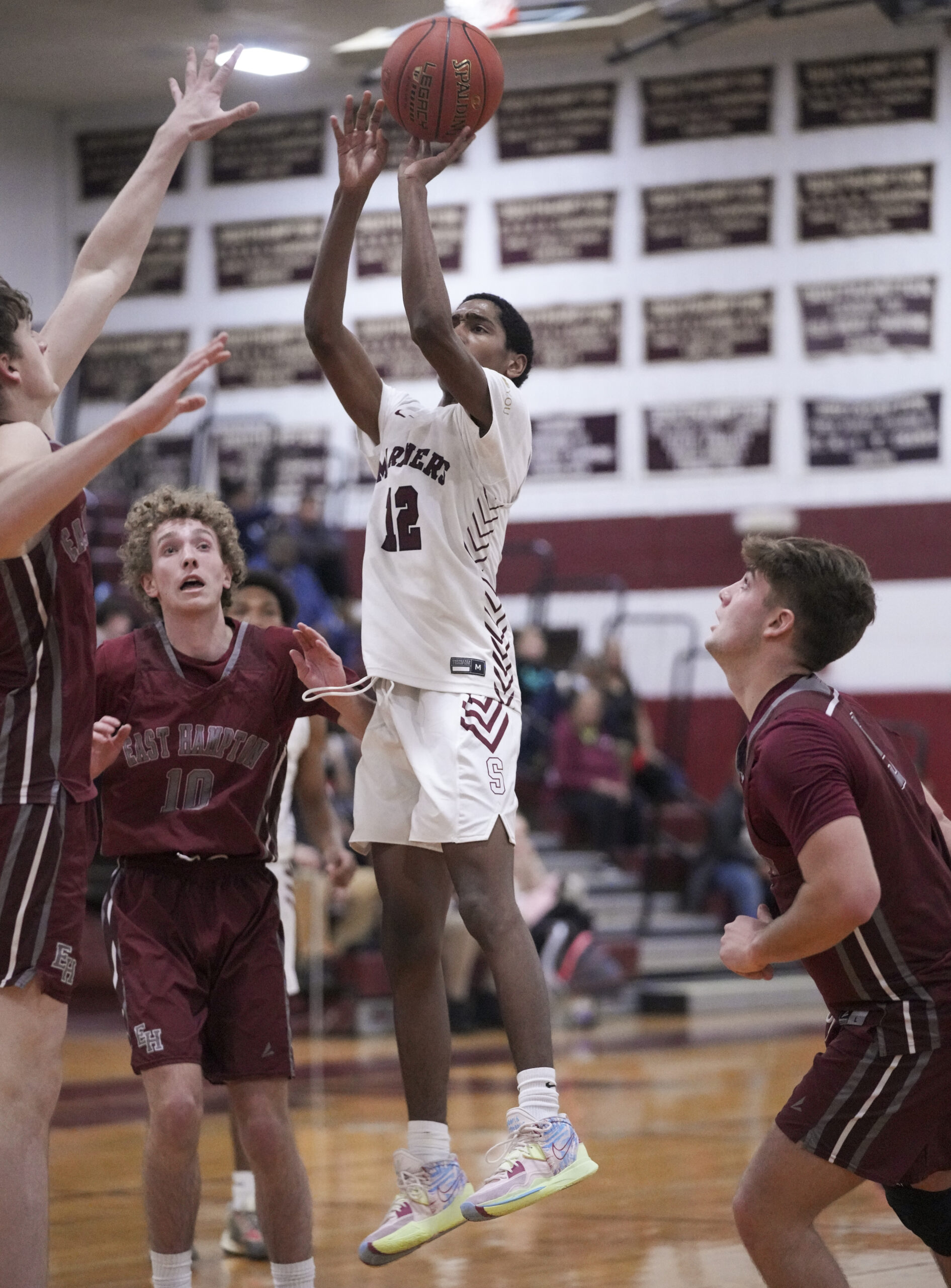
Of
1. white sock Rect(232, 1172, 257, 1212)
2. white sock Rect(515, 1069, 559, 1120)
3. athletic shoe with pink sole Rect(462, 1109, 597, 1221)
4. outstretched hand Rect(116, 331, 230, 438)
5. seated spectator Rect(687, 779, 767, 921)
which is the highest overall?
outstretched hand Rect(116, 331, 230, 438)

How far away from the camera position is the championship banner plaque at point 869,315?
1497cm

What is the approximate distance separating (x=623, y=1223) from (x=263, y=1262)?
109cm

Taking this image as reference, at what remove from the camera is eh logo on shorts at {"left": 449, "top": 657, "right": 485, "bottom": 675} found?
402 cm

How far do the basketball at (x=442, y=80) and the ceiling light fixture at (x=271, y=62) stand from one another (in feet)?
35.4

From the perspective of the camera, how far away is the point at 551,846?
13.9 meters

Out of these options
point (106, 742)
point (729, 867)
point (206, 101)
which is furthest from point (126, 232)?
point (729, 867)

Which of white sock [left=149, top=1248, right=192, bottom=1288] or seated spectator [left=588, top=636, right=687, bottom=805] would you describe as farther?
seated spectator [left=588, top=636, right=687, bottom=805]

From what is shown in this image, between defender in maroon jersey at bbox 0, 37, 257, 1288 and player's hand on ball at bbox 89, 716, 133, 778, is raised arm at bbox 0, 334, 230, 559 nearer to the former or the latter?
defender in maroon jersey at bbox 0, 37, 257, 1288

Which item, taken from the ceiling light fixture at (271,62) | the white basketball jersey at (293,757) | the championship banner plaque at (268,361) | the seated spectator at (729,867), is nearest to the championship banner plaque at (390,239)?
the championship banner plaque at (268,361)

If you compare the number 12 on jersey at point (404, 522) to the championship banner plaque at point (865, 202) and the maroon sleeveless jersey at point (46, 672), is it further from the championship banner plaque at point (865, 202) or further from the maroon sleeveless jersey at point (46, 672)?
the championship banner plaque at point (865, 202)

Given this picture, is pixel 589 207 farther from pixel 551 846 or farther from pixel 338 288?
pixel 338 288

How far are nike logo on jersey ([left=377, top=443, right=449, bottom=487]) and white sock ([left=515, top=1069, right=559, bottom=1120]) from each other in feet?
4.58

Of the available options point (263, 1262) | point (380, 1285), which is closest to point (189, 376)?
point (380, 1285)

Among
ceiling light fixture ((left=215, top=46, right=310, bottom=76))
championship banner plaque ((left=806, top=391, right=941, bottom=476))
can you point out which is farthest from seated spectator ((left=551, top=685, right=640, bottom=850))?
ceiling light fixture ((left=215, top=46, right=310, bottom=76))
